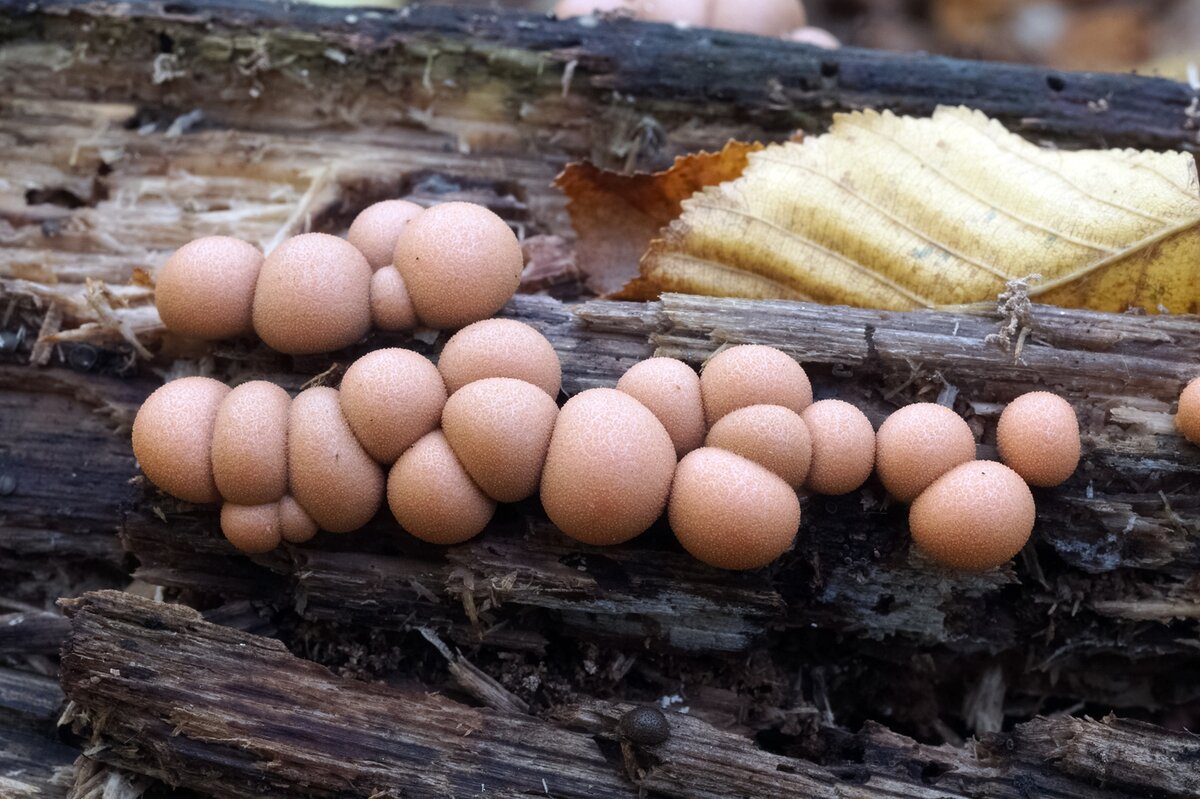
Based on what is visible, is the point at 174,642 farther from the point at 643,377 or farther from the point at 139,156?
the point at 139,156

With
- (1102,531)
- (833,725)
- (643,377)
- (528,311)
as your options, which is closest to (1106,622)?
(1102,531)

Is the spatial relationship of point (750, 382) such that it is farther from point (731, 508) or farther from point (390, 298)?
point (390, 298)

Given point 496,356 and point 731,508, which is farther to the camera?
point 496,356

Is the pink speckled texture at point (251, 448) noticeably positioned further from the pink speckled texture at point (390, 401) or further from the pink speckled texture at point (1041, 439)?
the pink speckled texture at point (1041, 439)

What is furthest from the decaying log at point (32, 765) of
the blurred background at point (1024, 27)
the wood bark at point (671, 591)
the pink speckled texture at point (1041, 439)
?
the blurred background at point (1024, 27)

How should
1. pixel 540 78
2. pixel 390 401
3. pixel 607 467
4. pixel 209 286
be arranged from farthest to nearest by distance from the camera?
1. pixel 540 78
2. pixel 209 286
3. pixel 390 401
4. pixel 607 467

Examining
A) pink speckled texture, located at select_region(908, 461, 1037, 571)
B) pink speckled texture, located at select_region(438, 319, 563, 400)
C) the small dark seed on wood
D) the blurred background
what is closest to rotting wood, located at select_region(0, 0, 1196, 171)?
pink speckled texture, located at select_region(438, 319, 563, 400)

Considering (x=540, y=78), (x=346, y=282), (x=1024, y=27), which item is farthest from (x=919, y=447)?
(x=1024, y=27)
